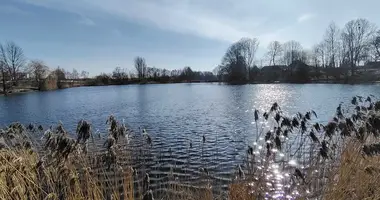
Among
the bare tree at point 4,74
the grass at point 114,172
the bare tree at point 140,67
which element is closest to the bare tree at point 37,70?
the bare tree at point 4,74

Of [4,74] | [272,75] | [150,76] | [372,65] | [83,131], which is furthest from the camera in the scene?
[150,76]

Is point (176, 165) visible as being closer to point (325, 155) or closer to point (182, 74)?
point (325, 155)

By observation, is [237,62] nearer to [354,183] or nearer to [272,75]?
[272,75]

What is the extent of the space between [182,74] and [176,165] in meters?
109

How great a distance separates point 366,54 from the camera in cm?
7006

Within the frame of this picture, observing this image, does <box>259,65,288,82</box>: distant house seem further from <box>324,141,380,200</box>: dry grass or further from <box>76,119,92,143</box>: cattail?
<box>76,119,92,143</box>: cattail

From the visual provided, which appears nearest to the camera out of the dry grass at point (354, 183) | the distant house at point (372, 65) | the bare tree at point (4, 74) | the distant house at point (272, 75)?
the dry grass at point (354, 183)

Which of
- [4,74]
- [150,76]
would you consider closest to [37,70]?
[4,74]

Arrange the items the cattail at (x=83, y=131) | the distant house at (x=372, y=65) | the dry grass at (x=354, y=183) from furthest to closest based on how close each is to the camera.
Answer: the distant house at (x=372, y=65), the dry grass at (x=354, y=183), the cattail at (x=83, y=131)

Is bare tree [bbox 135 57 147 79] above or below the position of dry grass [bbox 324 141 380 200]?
above

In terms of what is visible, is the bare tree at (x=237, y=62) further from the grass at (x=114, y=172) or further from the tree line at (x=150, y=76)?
the grass at (x=114, y=172)

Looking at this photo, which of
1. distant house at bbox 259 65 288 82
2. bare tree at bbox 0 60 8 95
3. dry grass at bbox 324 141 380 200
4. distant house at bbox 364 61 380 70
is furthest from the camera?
distant house at bbox 259 65 288 82

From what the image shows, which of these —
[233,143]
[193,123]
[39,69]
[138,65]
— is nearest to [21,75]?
[39,69]

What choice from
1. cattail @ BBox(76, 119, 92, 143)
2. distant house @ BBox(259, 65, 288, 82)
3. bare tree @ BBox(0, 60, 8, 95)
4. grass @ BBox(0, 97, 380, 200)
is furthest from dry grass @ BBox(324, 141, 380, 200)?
distant house @ BBox(259, 65, 288, 82)
